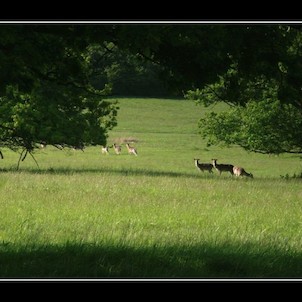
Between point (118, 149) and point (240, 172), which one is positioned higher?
point (240, 172)

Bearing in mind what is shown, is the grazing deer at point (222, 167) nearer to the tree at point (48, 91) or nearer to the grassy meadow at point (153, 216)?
the grassy meadow at point (153, 216)

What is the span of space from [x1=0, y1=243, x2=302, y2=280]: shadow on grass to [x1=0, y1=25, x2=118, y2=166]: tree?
8.32 feet

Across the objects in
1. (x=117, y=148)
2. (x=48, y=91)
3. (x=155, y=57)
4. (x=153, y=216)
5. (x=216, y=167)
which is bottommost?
(x=216, y=167)

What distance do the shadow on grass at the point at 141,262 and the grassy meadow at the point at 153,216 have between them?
0.01m

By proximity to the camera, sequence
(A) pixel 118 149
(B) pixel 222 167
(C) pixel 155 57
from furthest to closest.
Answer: (B) pixel 222 167 → (A) pixel 118 149 → (C) pixel 155 57

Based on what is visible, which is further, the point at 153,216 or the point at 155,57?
the point at 153,216

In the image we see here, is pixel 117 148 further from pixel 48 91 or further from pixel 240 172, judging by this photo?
pixel 48 91

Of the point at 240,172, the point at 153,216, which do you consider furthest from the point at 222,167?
the point at 153,216

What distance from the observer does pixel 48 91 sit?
57.6 feet

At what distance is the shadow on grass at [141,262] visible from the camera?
8.39m

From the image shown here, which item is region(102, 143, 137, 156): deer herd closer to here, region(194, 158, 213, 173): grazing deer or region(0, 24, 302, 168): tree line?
region(194, 158, 213, 173): grazing deer

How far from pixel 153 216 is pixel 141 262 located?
4.14m

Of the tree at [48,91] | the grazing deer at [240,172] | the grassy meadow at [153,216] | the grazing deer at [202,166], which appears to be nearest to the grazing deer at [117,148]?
the grassy meadow at [153,216]
